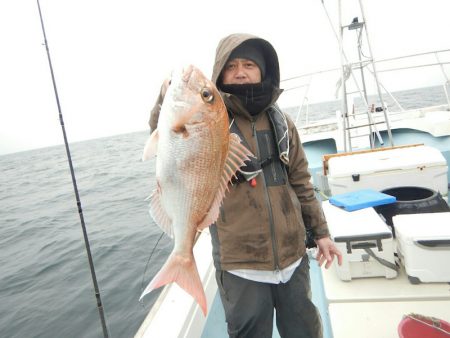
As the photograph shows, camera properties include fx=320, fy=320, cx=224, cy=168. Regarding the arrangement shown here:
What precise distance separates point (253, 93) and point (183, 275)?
43.4 inches

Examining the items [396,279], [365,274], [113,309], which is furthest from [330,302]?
[113,309]

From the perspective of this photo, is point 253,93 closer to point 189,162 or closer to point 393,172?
point 189,162

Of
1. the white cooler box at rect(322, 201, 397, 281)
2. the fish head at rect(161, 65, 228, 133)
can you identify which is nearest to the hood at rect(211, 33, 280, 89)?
the fish head at rect(161, 65, 228, 133)

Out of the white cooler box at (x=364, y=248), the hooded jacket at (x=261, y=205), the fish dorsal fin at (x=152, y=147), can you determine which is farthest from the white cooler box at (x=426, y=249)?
the fish dorsal fin at (x=152, y=147)

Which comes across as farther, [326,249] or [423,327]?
[326,249]

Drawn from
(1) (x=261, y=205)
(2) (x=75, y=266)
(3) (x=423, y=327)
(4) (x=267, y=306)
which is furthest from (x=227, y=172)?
(2) (x=75, y=266)

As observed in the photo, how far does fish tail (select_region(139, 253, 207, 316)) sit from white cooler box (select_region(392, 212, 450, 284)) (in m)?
1.68

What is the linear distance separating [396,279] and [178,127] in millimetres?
2204

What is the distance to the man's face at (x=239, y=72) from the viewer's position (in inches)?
77.5

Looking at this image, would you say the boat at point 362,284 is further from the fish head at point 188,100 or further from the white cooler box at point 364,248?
the fish head at point 188,100

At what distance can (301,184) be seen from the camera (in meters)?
2.10

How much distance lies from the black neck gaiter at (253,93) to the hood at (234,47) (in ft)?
0.37

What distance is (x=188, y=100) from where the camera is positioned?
4.25 feet

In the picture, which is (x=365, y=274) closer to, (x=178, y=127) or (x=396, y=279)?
(x=396, y=279)
